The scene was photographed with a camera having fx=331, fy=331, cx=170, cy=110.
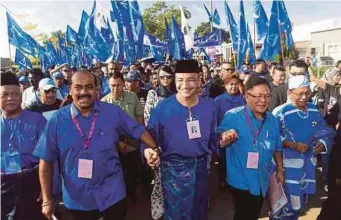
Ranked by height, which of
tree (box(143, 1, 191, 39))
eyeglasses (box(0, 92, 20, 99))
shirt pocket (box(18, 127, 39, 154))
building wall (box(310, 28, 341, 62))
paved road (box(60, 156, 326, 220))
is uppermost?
tree (box(143, 1, 191, 39))

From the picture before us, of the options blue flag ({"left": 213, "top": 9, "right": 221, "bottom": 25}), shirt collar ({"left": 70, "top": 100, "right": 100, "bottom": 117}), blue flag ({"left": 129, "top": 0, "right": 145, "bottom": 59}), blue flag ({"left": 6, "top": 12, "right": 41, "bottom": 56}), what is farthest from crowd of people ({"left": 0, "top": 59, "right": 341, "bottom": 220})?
blue flag ({"left": 213, "top": 9, "right": 221, "bottom": 25})

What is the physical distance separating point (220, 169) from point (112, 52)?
8.73 m

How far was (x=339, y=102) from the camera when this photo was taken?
4.12 m

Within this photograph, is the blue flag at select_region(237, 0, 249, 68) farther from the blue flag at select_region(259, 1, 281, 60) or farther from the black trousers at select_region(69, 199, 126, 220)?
the black trousers at select_region(69, 199, 126, 220)

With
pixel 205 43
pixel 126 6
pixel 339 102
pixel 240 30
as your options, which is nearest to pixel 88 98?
pixel 339 102

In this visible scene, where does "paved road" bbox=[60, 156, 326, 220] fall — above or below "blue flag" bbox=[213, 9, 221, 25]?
below

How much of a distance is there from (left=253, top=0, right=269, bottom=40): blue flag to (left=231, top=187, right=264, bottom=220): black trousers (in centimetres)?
751

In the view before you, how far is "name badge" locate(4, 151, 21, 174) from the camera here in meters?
2.93

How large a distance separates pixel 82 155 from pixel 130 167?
6.90ft

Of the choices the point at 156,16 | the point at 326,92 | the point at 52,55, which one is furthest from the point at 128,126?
Answer: the point at 156,16

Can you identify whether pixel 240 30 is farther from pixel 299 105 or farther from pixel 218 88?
pixel 299 105

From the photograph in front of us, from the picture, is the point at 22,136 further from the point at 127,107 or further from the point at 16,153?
the point at 127,107

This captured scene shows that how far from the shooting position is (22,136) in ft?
9.70

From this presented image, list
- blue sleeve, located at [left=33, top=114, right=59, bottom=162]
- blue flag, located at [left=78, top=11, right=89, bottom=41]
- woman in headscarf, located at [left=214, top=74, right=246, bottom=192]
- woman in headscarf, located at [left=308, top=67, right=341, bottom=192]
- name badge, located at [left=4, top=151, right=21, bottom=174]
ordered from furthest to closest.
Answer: blue flag, located at [left=78, top=11, right=89, bottom=41]
woman in headscarf, located at [left=308, top=67, right=341, bottom=192]
woman in headscarf, located at [left=214, top=74, right=246, bottom=192]
name badge, located at [left=4, top=151, right=21, bottom=174]
blue sleeve, located at [left=33, top=114, right=59, bottom=162]
